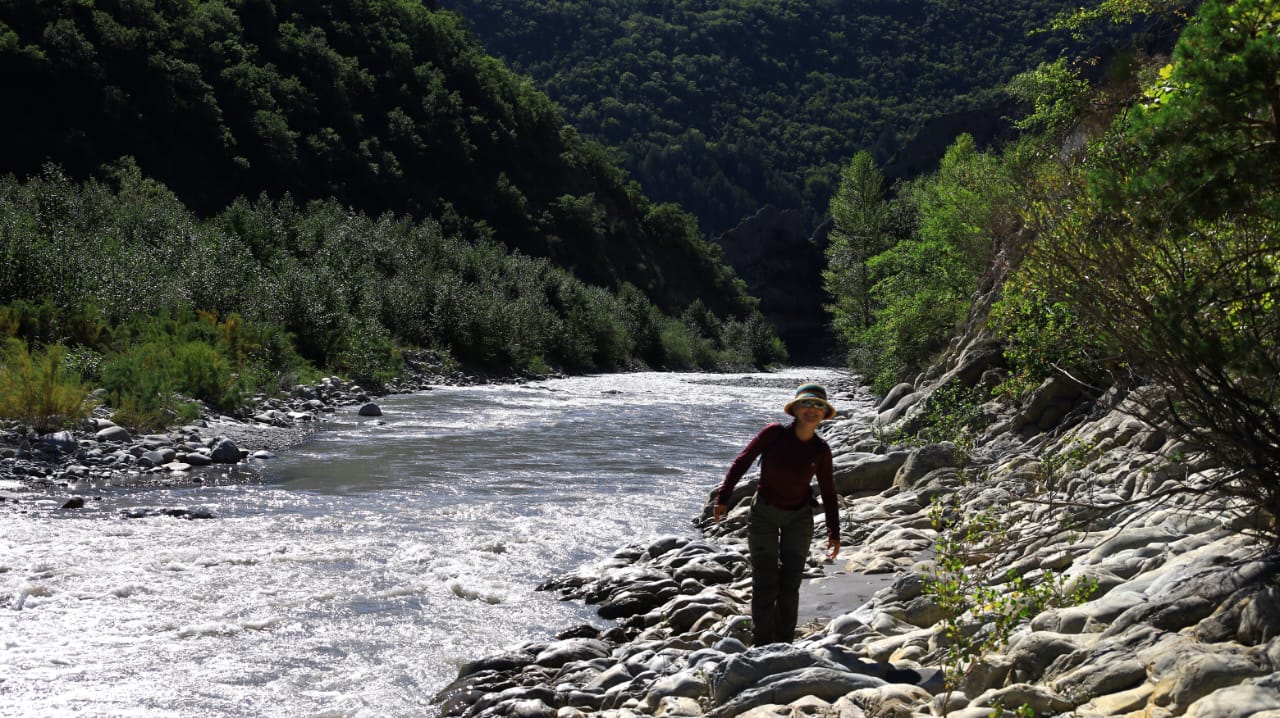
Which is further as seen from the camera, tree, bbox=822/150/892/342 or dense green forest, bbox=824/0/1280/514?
tree, bbox=822/150/892/342

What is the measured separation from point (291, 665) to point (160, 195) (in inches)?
1592

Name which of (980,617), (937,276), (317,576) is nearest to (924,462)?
(980,617)

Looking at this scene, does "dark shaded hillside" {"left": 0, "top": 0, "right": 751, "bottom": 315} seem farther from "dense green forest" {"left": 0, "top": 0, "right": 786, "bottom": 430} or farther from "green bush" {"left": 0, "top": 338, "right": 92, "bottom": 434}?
"green bush" {"left": 0, "top": 338, "right": 92, "bottom": 434}

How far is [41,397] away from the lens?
1466 cm

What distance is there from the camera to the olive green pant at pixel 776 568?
6.56m

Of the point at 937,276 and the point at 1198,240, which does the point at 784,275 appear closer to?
the point at 937,276

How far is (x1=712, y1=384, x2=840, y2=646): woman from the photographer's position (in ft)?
21.4

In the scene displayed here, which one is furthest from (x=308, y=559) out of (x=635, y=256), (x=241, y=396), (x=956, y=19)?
(x=956, y=19)

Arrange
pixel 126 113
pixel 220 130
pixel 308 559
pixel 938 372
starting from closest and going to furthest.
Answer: pixel 308 559 < pixel 938 372 < pixel 126 113 < pixel 220 130

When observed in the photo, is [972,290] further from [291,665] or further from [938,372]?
[291,665]

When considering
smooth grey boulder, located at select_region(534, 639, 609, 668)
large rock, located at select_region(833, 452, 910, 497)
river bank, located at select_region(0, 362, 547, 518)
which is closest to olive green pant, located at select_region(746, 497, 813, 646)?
smooth grey boulder, located at select_region(534, 639, 609, 668)

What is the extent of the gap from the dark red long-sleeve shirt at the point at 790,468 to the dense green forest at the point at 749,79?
134 metres

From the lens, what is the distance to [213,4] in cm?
6112

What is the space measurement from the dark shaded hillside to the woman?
4809 centimetres
